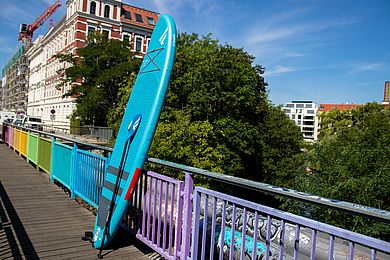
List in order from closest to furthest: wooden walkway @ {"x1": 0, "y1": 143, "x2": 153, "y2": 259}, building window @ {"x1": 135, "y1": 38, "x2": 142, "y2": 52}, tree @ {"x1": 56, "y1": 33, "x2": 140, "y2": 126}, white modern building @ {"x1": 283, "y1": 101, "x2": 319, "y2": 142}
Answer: wooden walkway @ {"x1": 0, "y1": 143, "x2": 153, "y2": 259}
tree @ {"x1": 56, "y1": 33, "x2": 140, "y2": 126}
building window @ {"x1": 135, "y1": 38, "x2": 142, "y2": 52}
white modern building @ {"x1": 283, "y1": 101, "x2": 319, "y2": 142}

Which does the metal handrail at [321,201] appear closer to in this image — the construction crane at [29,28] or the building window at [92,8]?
the building window at [92,8]

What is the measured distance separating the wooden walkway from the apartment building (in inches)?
1190

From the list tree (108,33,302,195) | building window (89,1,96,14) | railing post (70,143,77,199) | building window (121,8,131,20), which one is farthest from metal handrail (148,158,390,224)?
building window (121,8,131,20)

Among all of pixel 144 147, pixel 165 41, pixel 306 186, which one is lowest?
pixel 306 186

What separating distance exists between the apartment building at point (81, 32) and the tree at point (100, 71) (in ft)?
14.0

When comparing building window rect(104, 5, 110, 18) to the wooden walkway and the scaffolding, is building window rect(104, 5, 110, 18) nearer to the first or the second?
the scaffolding

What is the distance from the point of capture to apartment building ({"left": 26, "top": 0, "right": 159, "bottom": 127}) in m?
40.5

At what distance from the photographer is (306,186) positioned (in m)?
13.3

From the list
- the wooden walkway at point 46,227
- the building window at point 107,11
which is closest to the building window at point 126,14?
the building window at point 107,11

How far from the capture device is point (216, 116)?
22.8 metres

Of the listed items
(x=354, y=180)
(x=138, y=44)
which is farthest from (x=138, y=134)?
(x=138, y=44)

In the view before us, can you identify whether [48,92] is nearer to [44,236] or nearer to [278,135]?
[278,135]

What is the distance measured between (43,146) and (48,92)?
5070 centimetres

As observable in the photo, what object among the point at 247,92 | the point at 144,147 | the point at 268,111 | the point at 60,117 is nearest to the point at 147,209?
the point at 144,147
